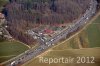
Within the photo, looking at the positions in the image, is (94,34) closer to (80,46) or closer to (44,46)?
(80,46)

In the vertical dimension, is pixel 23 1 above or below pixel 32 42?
above

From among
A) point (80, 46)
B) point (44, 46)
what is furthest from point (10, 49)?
point (80, 46)

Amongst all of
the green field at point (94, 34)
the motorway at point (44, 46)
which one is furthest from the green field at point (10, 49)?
the green field at point (94, 34)

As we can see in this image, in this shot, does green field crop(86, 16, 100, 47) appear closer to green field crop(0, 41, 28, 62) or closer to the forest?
the forest

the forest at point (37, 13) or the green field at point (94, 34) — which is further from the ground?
the forest at point (37, 13)

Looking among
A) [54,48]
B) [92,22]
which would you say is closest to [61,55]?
[54,48]

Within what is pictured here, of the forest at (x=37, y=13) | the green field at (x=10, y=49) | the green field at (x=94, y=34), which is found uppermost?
the forest at (x=37, y=13)

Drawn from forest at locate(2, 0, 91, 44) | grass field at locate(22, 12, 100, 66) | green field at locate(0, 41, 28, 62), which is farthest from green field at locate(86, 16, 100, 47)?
green field at locate(0, 41, 28, 62)

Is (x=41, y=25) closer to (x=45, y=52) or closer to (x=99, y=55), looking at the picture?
(x=45, y=52)

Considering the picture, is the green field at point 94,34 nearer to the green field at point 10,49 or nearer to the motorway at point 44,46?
the motorway at point 44,46
